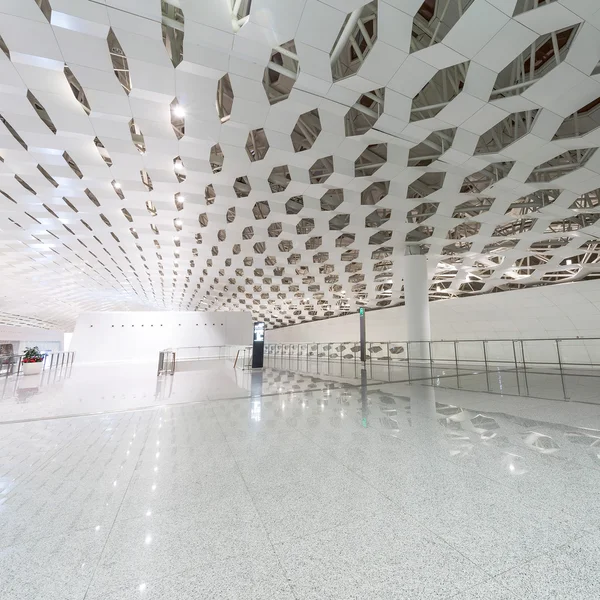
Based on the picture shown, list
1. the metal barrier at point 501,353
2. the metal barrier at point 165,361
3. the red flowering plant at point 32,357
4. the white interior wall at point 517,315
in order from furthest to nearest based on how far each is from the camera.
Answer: the white interior wall at point 517,315 < the red flowering plant at point 32,357 < the metal barrier at point 165,361 < the metal barrier at point 501,353

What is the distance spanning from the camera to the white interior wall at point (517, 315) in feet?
60.3

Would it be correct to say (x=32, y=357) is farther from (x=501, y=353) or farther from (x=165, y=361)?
(x=501, y=353)

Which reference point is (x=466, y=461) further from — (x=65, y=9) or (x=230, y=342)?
(x=230, y=342)

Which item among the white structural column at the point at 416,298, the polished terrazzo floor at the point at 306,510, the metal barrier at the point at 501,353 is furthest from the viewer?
the white structural column at the point at 416,298

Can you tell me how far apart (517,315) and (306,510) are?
78.6 feet

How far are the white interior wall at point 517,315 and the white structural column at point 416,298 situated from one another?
944 centimetres

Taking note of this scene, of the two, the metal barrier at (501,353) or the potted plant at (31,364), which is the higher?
the metal barrier at (501,353)

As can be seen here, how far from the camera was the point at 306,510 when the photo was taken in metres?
2.33

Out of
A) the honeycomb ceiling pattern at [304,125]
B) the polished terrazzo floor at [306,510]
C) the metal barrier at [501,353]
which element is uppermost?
the honeycomb ceiling pattern at [304,125]

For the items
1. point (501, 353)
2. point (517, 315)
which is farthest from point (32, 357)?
point (517, 315)

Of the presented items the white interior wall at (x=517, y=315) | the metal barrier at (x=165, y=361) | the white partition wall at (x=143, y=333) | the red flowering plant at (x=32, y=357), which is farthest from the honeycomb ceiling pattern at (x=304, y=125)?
the white partition wall at (x=143, y=333)

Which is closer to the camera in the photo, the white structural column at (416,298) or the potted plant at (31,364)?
the potted plant at (31,364)

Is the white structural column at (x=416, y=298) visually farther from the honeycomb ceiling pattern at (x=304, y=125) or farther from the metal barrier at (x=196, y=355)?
the metal barrier at (x=196, y=355)

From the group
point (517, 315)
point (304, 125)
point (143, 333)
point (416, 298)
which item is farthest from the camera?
point (143, 333)
